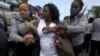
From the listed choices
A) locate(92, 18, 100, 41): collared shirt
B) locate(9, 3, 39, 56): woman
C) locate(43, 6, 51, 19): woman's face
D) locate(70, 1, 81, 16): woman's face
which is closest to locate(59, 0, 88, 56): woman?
locate(70, 1, 81, 16): woman's face

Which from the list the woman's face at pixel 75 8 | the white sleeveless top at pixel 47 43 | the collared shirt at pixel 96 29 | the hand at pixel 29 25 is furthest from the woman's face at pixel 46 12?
the collared shirt at pixel 96 29

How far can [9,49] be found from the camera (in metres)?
5.15

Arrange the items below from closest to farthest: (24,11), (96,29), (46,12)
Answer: (24,11)
(46,12)
(96,29)

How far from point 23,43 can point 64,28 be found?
690 mm

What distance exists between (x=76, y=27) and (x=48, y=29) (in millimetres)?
510

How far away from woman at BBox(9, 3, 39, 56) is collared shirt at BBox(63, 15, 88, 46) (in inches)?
23.1

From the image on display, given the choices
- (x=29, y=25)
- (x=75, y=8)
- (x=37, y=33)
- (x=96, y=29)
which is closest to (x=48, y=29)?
(x=37, y=33)

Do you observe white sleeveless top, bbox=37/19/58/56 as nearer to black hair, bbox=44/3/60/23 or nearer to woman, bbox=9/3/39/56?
woman, bbox=9/3/39/56

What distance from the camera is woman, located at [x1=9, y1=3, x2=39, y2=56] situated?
4.89 meters

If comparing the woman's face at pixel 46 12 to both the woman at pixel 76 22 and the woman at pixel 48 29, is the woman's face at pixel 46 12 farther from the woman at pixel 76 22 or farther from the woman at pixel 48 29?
the woman at pixel 76 22

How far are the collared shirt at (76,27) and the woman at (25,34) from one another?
1.92ft

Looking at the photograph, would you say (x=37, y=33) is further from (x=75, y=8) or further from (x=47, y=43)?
(x=75, y=8)

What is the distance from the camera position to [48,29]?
16.3 ft

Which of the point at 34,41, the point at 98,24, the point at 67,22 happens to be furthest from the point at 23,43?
the point at 98,24
